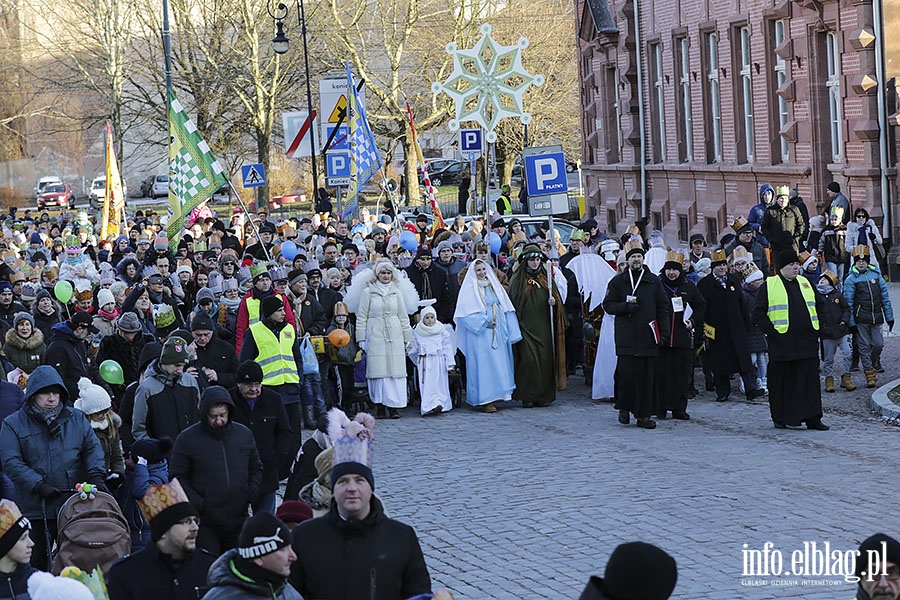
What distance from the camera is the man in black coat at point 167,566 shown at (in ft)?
21.8

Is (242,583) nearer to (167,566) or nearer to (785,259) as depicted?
(167,566)

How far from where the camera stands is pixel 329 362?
55.2 ft

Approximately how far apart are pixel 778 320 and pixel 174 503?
9600 millimetres

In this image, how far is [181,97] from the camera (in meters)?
61.5

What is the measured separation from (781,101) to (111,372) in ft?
68.7

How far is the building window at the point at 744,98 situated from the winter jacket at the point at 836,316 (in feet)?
50.5

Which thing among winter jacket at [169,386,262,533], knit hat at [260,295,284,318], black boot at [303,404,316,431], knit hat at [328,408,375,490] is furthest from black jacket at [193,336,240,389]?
knit hat at [328,408,375,490]

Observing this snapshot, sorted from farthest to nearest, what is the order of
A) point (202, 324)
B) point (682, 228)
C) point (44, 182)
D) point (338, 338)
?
1. point (44, 182)
2. point (682, 228)
3. point (338, 338)
4. point (202, 324)

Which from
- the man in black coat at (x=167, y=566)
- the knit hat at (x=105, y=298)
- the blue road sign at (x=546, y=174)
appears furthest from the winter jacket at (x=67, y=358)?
the man in black coat at (x=167, y=566)

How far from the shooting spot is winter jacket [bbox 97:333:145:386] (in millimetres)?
13812

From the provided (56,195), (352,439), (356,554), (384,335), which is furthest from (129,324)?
(56,195)

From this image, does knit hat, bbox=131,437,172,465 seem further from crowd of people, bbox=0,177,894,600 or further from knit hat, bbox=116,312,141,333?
knit hat, bbox=116,312,141,333

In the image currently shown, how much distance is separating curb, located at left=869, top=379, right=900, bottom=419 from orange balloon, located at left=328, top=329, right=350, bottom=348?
5468 mm

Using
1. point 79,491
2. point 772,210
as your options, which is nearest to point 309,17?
point 772,210
